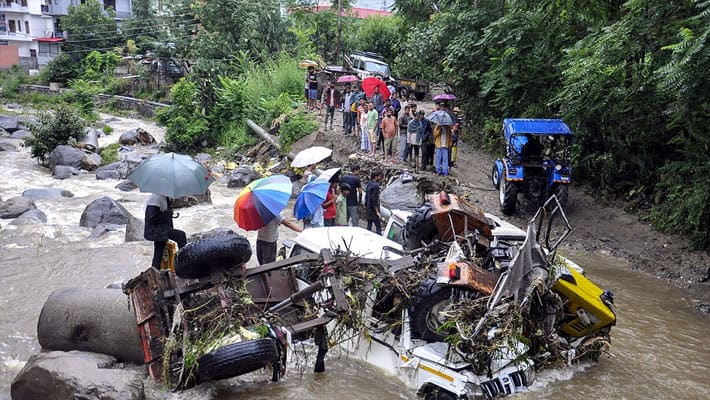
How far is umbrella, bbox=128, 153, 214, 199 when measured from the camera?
8195 millimetres

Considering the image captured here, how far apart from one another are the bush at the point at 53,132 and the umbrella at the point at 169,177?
1865 centimetres

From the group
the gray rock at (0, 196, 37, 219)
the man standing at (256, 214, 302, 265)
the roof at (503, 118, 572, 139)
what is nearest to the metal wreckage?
the man standing at (256, 214, 302, 265)

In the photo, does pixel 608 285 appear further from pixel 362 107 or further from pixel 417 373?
pixel 362 107

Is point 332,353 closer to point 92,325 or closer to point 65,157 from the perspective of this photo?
point 92,325

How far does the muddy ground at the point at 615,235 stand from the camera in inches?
485

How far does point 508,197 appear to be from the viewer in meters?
14.6

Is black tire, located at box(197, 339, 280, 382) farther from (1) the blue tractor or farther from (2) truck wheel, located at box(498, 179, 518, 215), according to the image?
(2) truck wheel, located at box(498, 179, 518, 215)

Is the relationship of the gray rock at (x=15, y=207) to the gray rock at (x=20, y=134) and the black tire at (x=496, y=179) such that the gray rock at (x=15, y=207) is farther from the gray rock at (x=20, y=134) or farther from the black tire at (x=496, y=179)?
the gray rock at (x=20, y=134)

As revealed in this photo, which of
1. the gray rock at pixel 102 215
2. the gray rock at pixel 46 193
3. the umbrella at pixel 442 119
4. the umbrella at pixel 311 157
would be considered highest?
the umbrella at pixel 442 119

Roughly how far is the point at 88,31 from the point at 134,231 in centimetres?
4550

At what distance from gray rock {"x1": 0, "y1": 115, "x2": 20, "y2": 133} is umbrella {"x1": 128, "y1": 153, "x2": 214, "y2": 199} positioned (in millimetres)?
29564

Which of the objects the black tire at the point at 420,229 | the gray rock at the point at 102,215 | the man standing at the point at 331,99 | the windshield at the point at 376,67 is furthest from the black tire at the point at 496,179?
the windshield at the point at 376,67

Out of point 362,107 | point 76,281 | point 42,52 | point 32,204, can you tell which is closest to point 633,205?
point 362,107

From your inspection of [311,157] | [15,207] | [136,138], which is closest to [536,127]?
[311,157]
